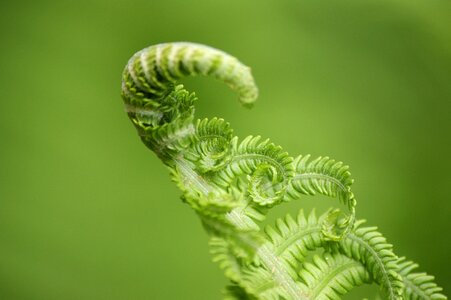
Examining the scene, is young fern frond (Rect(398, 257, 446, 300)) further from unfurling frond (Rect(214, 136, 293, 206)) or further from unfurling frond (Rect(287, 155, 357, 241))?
unfurling frond (Rect(214, 136, 293, 206))

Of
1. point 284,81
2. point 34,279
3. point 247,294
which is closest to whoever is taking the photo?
point 247,294

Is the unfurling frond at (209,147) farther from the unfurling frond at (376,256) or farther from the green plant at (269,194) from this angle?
the unfurling frond at (376,256)

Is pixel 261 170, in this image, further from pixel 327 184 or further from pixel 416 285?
pixel 416 285

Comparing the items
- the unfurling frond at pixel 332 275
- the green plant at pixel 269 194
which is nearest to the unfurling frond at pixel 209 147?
the green plant at pixel 269 194

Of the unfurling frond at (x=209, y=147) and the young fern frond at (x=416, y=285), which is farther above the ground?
the young fern frond at (x=416, y=285)

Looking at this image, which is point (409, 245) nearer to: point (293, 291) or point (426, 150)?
point (426, 150)

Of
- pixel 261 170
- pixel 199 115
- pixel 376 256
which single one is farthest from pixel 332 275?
pixel 199 115

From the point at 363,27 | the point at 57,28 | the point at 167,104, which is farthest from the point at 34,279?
the point at 363,27
